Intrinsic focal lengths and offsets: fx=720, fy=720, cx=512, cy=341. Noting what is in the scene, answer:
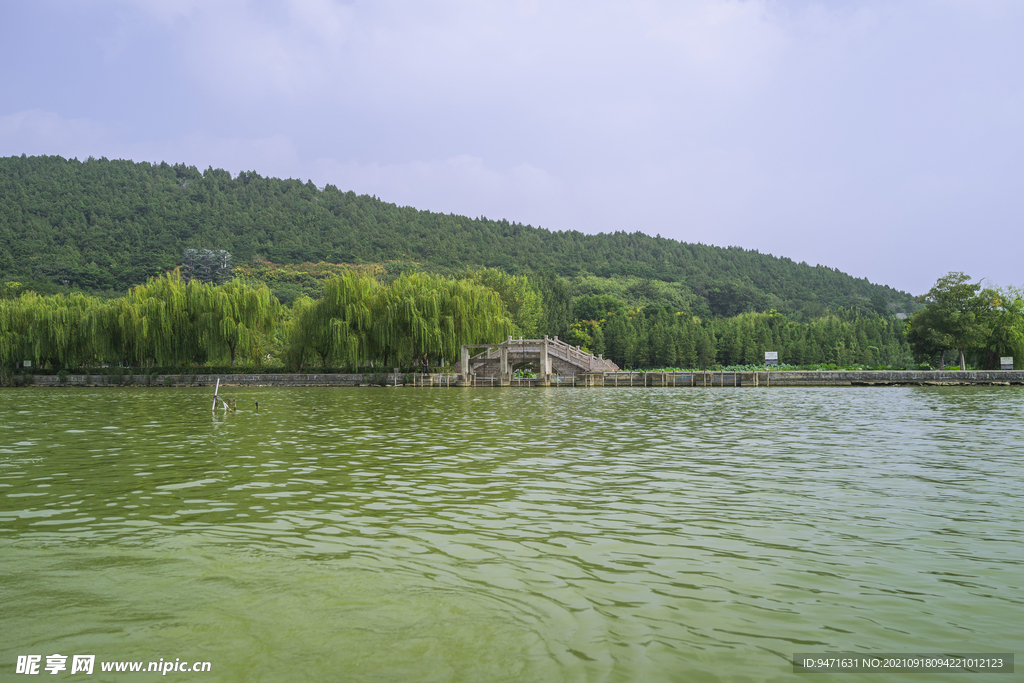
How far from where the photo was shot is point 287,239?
130m

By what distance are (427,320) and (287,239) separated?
3613 inches

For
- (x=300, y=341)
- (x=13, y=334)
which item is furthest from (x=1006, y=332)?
(x=13, y=334)

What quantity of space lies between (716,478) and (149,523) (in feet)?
25.2

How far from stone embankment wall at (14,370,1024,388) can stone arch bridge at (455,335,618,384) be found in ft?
3.44

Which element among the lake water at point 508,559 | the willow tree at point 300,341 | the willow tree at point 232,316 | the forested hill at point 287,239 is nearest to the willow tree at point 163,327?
the willow tree at point 232,316

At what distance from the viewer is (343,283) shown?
1885 inches

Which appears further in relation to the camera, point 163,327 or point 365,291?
point 365,291

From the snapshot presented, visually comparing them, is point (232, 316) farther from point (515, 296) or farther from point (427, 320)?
point (515, 296)

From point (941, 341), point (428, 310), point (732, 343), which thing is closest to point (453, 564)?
point (428, 310)

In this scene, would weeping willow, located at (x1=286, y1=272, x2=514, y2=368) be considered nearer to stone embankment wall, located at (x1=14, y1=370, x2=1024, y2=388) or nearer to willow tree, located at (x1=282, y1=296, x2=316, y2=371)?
willow tree, located at (x1=282, y1=296, x2=316, y2=371)

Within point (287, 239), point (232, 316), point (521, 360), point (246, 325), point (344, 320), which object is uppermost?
point (287, 239)

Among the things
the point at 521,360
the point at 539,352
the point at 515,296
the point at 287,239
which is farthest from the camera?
the point at 287,239

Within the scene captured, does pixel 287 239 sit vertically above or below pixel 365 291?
above

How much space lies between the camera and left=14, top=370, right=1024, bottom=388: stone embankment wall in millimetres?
46500
